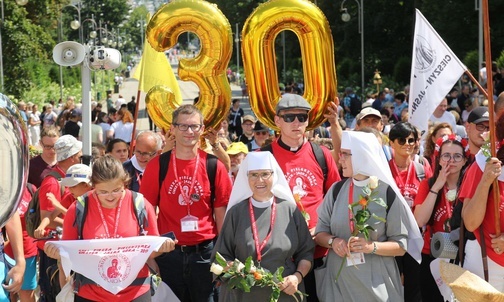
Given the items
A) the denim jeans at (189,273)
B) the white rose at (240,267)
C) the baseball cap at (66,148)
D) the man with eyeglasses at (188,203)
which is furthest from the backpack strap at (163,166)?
the baseball cap at (66,148)

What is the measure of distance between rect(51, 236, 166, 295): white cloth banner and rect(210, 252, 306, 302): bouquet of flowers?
0.47 metres

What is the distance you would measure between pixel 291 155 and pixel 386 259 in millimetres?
1118

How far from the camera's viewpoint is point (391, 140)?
7.01 m

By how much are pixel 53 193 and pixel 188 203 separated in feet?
4.72

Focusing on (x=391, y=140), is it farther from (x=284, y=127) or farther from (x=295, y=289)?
(x=295, y=289)

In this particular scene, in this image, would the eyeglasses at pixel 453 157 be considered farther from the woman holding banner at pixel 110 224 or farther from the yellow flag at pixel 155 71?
the yellow flag at pixel 155 71

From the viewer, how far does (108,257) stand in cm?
543

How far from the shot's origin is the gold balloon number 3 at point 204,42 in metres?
7.22

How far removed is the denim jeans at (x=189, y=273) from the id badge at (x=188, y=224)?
176 mm

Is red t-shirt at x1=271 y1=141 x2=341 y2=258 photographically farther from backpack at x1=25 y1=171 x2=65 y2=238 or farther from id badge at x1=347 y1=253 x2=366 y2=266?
backpack at x1=25 y1=171 x2=65 y2=238

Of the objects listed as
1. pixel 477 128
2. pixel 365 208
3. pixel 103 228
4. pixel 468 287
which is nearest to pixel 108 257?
pixel 103 228

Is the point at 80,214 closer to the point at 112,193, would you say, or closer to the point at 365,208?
the point at 112,193

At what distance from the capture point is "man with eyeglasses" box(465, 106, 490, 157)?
6.66 meters

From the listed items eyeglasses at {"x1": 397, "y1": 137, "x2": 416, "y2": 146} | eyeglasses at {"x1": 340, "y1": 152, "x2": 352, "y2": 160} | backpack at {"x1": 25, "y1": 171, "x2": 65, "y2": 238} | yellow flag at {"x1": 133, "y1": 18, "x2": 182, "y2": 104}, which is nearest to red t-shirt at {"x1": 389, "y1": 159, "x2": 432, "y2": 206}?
eyeglasses at {"x1": 397, "y1": 137, "x2": 416, "y2": 146}
